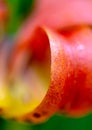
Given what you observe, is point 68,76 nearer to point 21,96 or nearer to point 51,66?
point 51,66

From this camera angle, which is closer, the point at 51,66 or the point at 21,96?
the point at 51,66

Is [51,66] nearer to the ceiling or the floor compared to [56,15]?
nearer to the floor

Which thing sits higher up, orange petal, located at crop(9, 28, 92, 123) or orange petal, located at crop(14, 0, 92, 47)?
orange petal, located at crop(14, 0, 92, 47)

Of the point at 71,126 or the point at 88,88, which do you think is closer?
the point at 88,88

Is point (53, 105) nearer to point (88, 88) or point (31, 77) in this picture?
point (88, 88)

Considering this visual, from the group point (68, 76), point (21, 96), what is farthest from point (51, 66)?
point (21, 96)

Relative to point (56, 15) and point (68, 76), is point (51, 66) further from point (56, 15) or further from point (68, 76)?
point (56, 15)

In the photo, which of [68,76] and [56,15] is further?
[56,15]

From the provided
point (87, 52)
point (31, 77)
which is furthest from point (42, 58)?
point (87, 52)
